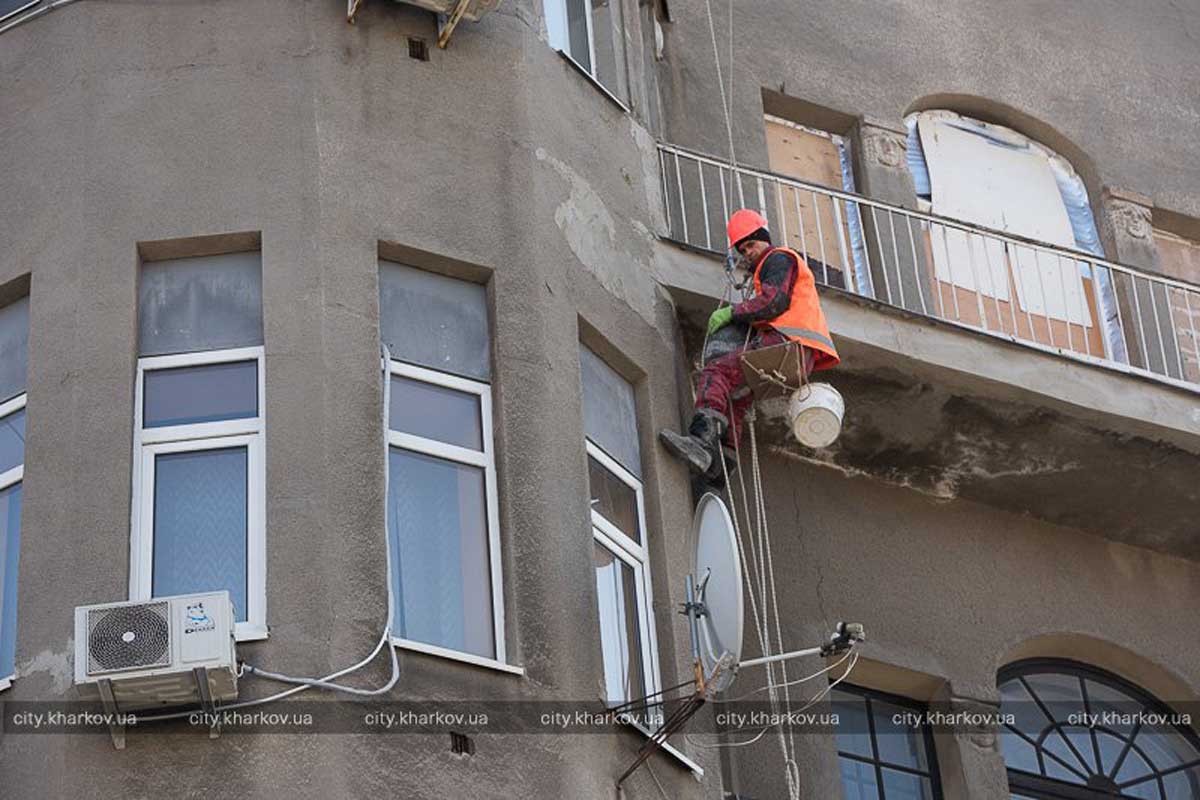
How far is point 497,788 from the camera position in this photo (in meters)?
12.2

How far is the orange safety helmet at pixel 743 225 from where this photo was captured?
50.2 ft

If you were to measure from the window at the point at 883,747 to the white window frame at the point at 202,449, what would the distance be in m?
4.68

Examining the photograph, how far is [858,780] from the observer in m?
15.7

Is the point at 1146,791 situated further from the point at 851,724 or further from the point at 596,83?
the point at 596,83

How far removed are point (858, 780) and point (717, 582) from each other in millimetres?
3095

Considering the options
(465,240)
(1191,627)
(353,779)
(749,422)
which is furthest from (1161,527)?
(353,779)

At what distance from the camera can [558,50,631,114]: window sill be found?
15680mm

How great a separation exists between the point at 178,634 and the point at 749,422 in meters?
4.60

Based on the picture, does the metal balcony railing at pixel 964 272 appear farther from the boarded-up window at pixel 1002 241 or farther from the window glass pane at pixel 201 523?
the window glass pane at pixel 201 523

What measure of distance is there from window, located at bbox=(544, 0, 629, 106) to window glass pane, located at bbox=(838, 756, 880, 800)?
4483 mm

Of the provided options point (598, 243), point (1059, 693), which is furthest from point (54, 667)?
point (1059, 693)

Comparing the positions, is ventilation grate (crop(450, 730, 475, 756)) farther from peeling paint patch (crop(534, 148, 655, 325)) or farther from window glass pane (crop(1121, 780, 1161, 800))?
window glass pane (crop(1121, 780, 1161, 800))

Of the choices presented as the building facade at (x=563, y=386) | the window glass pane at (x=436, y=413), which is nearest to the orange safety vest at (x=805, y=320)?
the building facade at (x=563, y=386)

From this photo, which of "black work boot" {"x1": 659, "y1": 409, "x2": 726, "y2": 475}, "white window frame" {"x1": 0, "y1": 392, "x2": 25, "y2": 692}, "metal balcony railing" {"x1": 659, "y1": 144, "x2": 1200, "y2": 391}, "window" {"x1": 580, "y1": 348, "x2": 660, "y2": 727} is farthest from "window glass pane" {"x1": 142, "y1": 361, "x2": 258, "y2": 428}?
"metal balcony railing" {"x1": 659, "y1": 144, "x2": 1200, "y2": 391}
